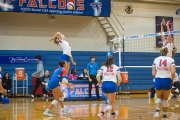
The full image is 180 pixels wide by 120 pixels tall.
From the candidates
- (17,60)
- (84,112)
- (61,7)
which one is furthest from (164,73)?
(17,60)

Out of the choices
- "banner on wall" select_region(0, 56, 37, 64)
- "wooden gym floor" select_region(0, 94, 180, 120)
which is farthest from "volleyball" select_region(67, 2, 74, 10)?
"wooden gym floor" select_region(0, 94, 180, 120)

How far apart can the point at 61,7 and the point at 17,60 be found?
3.35 meters

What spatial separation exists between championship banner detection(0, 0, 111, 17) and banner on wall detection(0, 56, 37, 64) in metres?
2.25

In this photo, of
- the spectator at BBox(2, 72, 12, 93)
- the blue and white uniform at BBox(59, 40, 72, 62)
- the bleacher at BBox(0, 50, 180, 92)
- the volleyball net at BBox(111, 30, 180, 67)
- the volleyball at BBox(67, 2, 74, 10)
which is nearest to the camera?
the blue and white uniform at BBox(59, 40, 72, 62)

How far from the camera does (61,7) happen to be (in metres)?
16.6

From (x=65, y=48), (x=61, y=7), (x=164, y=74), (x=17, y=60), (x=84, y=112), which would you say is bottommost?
(x=84, y=112)

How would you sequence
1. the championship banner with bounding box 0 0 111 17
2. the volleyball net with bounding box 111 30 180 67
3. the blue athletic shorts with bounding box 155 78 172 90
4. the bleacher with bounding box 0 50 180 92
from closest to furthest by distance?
the blue athletic shorts with bounding box 155 78 172 90 → the championship banner with bounding box 0 0 111 17 → the bleacher with bounding box 0 50 180 92 → the volleyball net with bounding box 111 30 180 67

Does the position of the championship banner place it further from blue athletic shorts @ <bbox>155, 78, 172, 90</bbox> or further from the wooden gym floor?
blue athletic shorts @ <bbox>155, 78, 172, 90</bbox>

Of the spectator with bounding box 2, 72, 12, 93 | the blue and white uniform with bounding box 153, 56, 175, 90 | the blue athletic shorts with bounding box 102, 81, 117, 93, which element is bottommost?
the spectator with bounding box 2, 72, 12, 93

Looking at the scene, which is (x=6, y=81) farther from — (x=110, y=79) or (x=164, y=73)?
(x=164, y=73)

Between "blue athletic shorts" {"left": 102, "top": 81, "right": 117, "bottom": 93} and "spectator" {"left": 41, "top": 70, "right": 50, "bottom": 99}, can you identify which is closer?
"blue athletic shorts" {"left": 102, "top": 81, "right": 117, "bottom": 93}

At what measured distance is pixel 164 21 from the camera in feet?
65.6

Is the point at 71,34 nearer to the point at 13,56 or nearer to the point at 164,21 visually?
the point at 13,56

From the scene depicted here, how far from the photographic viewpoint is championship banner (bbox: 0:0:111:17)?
15.8m
